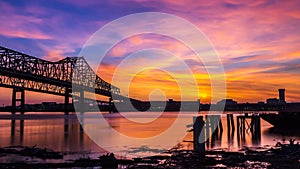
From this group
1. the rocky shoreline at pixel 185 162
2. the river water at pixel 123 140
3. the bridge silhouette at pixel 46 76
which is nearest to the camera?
the rocky shoreline at pixel 185 162

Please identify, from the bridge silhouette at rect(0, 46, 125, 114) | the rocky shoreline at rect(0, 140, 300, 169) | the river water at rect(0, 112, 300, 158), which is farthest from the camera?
the bridge silhouette at rect(0, 46, 125, 114)

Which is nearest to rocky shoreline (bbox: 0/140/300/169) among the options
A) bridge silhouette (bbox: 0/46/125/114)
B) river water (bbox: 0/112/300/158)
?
river water (bbox: 0/112/300/158)

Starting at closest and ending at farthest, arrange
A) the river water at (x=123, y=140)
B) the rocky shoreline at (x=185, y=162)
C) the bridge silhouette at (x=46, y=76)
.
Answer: the rocky shoreline at (x=185, y=162) < the river water at (x=123, y=140) < the bridge silhouette at (x=46, y=76)

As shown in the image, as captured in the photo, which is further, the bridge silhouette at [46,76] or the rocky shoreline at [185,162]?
the bridge silhouette at [46,76]

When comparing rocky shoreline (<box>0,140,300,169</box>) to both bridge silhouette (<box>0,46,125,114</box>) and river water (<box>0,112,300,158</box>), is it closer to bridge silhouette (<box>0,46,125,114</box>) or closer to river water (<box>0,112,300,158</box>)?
river water (<box>0,112,300,158</box>)

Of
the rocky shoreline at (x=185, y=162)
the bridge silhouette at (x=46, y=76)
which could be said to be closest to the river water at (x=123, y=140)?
the rocky shoreline at (x=185, y=162)

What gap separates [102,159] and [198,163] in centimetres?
504

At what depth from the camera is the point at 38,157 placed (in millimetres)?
21828

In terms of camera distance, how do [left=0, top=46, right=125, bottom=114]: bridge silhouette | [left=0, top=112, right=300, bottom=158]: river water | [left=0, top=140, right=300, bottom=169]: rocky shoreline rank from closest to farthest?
1. [left=0, top=140, right=300, bottom=169]: rocky shoreline
2. [left=0, top=112, right=300, bottom=158]: river water
3. [left=0, top=46, right=125, bottom=114]: bridge silhouette

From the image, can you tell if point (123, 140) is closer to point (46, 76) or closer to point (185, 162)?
point (185, 162)

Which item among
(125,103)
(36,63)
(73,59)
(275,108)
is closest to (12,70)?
(36,63)

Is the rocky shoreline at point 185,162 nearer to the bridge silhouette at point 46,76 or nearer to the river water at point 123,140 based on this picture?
the river water at point 123,140

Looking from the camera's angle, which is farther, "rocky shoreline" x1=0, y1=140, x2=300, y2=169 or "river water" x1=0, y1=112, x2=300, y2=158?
"river water" x1=0, y1=112, x2=300, y2=158

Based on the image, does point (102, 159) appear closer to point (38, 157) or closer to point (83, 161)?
point (83, 161)
